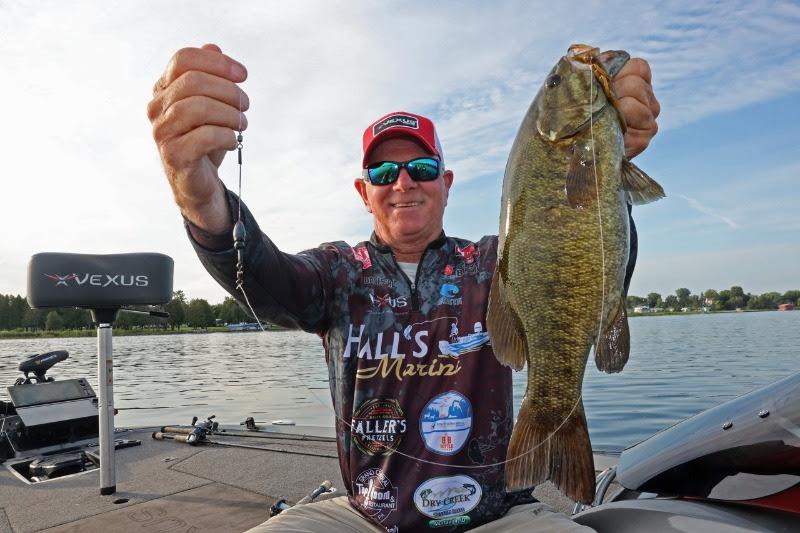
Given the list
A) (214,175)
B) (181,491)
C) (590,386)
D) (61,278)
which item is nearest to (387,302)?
(214,175)

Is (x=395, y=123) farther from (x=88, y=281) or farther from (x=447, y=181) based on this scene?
(x=88, y=281)

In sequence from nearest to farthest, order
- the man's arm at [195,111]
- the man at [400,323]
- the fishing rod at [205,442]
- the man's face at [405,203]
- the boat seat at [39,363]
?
1. the man's arm at [195,111]
2. the man at [400,323]
3. the man's face at [405,203]
4. the fishing rod at [205,442]
5. the boat seat at [39,363]

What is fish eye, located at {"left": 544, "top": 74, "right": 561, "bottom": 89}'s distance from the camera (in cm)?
201

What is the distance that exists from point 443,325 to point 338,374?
56 cm

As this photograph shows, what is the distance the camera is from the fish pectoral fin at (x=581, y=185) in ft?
6.16

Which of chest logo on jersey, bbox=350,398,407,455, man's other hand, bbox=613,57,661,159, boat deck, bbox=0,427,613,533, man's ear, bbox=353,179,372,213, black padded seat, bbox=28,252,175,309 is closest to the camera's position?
man's other hand, bbox=613,57,661,159

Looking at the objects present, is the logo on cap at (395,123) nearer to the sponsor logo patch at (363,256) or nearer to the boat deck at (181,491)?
the sponsor logo patch at (363,256)

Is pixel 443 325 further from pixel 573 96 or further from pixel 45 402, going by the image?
pixel 45 402

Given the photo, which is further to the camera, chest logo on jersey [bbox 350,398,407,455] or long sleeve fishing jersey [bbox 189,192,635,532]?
chest logo on jersey [bbox 350,398,407,455]

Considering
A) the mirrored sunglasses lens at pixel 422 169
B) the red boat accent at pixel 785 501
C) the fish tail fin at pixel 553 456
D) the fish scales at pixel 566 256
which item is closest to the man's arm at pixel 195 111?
the fish scales at pixel 566 256

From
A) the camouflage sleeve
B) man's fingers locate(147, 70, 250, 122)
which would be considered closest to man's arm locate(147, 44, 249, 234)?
man's fingers locate(147, 70, 250, 122)

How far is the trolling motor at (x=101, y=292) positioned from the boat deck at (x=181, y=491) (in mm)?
332

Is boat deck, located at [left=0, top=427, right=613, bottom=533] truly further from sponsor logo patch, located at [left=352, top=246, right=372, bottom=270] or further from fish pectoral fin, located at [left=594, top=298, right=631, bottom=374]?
fish pectoral fin, located at [left=594, top=298, right=631, bottom=374]

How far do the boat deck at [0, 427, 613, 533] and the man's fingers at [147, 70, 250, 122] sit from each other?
2.89 meters
